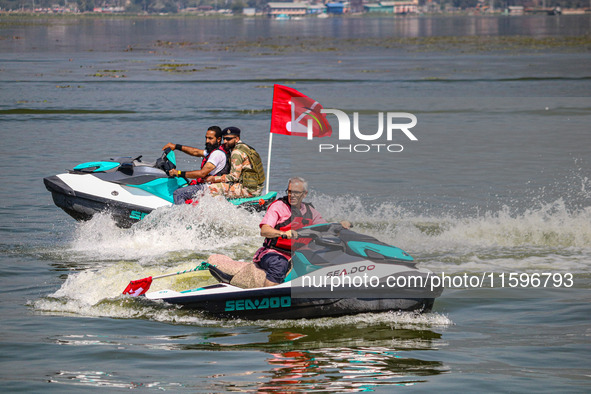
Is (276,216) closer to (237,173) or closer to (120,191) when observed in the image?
(237,173)

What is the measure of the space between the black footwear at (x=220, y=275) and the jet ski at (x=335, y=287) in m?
0.17

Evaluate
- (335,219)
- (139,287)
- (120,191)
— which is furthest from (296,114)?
(139,287)

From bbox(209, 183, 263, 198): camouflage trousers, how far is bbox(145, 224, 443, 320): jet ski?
16.0 ft

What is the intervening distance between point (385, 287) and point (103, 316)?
11.9ft

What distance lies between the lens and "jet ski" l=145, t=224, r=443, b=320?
989 centimetres

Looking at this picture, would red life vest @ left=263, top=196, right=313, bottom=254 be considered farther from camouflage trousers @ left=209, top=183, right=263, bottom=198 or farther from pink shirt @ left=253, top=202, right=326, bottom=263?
camouflage trousers @ left=209, top=183, right=263, bottom=198

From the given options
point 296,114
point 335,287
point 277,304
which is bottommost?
point 277,304

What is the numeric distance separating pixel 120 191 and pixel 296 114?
11.6 ft

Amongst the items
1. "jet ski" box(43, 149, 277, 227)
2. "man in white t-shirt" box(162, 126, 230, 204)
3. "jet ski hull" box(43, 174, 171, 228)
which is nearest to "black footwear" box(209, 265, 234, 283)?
"man in white t-shirt" box(162, 126, 230, 204)

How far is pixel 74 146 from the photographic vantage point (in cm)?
2577

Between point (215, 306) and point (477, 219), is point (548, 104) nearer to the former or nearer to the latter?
point (477, 219)

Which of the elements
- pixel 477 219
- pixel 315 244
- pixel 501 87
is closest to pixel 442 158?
pixel 477 219

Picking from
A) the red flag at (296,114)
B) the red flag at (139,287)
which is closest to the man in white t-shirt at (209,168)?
the red flag at (296,114)

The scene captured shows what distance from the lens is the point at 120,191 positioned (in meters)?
15.4
